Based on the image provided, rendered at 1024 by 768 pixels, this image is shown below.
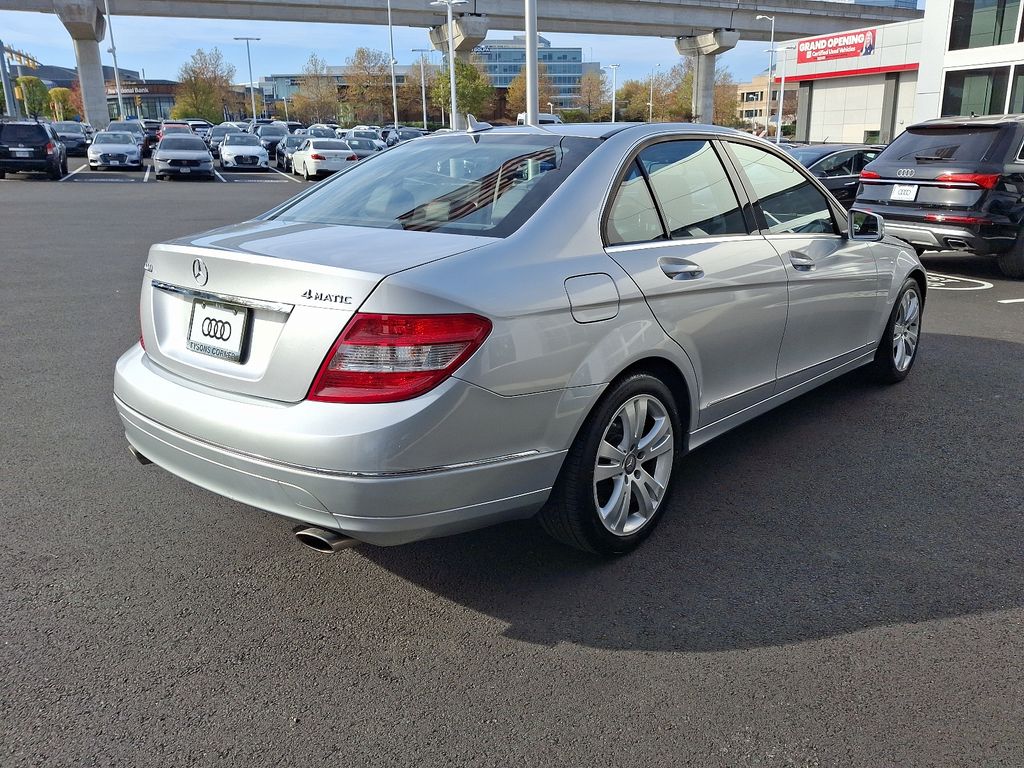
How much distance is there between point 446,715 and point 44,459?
2970 millimetres

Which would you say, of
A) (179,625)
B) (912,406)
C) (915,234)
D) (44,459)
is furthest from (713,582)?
(915,234)

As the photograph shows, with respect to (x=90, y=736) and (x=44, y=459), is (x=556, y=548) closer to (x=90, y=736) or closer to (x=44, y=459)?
(x=90, y=736)

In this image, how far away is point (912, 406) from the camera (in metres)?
5.50

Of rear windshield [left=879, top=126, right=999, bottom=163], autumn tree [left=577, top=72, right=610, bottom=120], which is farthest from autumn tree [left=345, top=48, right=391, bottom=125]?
rear windshield [left=879, top=126, right=999, bottom=163]

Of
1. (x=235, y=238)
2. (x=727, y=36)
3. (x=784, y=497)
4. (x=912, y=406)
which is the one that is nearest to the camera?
(x=235, y=238)

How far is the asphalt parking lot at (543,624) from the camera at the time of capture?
8.23 ft

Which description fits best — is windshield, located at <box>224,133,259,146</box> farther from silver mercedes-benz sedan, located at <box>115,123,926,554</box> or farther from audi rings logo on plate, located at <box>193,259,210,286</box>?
audi rings logo on plate, located at <box>193,259,210,286</box>

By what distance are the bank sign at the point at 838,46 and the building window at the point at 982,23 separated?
15601 mm

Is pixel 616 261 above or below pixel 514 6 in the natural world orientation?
below

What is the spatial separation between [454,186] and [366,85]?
10060 cm

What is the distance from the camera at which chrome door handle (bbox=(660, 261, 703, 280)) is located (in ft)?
11.6

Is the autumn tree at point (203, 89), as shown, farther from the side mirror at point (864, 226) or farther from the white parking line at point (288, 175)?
the side mirror at point (864, 226)

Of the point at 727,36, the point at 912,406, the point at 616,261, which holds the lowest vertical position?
the point at 912,406

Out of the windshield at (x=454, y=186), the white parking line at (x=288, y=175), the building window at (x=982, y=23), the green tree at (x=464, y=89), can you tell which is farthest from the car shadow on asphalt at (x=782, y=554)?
the green tree at (x=464, y=89)
